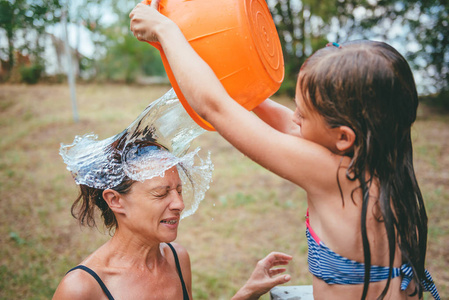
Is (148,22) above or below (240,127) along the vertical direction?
above

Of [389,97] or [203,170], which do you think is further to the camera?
[203,170]

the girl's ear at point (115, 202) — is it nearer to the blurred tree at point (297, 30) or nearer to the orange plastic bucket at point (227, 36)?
the orange plastic bucket at point (227, 36)

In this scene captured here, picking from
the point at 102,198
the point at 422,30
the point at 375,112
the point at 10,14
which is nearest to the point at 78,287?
the point at 102,198

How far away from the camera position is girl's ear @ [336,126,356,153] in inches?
46.0

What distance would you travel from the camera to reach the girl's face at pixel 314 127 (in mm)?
1211

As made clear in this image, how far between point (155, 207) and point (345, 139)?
40.2 inches

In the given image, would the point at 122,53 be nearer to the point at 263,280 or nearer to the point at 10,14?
the point at 10,14

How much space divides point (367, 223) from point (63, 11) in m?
9.02

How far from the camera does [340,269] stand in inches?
50.1

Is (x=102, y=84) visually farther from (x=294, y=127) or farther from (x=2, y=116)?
(x=294, y=127)

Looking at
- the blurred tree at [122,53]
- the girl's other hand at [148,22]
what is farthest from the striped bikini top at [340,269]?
the blurred tree at [122,53]

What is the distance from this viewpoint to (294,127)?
5.55 feet

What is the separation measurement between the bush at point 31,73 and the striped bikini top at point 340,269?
46.1 ft

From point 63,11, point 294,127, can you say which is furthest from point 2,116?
point 294,127
